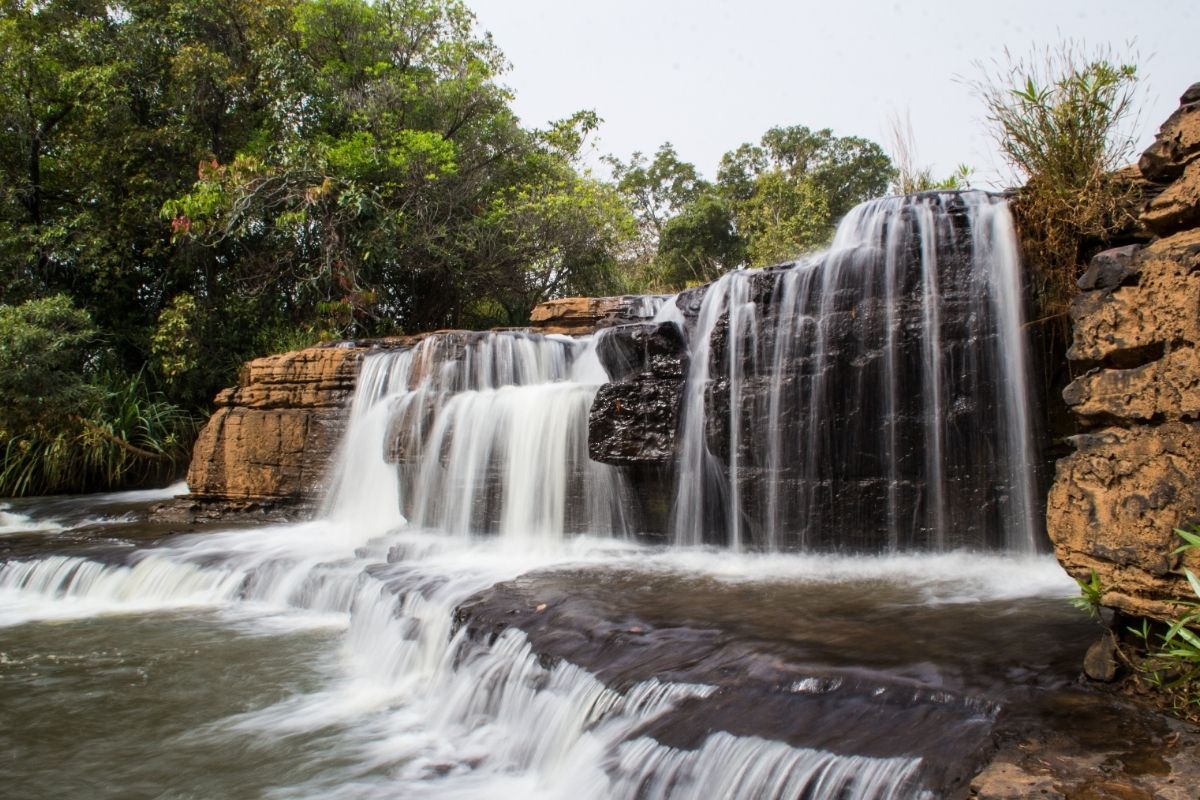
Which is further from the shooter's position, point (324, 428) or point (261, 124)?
point (261, 124)

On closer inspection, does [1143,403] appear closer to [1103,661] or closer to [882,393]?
[1103,661]

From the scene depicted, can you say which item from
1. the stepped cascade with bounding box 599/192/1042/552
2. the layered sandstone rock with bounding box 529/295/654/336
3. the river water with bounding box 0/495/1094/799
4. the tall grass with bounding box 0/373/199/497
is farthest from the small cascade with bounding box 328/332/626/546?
the tall grass with bounding box 0/373/199/497

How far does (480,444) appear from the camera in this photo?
28.8 ft

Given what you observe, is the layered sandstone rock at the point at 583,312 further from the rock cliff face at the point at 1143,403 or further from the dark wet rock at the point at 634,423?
the rock cliff face at the point at 1143,403

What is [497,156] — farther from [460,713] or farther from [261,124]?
[460,713]

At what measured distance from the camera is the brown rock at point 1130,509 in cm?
308

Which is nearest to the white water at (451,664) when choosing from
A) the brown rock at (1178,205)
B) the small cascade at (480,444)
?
the small cascade at (480,444)

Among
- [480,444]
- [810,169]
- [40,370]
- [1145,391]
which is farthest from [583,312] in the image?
[810,169]

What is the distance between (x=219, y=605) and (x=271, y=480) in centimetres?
398

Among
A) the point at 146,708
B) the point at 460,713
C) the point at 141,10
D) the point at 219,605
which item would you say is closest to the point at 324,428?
the point at 219,605

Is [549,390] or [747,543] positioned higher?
[549,390]

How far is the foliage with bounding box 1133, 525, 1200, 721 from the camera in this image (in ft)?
9.37

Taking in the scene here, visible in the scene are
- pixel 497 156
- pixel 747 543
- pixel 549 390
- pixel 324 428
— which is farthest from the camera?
pixel 497 156

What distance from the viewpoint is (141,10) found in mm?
16078
